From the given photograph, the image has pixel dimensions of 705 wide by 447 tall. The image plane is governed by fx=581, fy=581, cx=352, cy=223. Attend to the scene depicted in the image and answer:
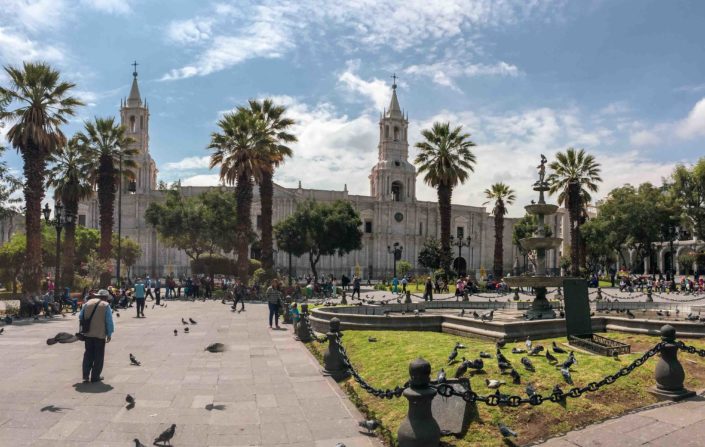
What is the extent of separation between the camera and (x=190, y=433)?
20.6 ft

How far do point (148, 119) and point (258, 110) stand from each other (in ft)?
121

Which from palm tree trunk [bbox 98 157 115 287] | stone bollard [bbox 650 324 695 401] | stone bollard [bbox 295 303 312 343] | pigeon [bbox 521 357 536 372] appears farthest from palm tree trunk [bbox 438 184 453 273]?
stone bollard [bbox 650 324 695 401]

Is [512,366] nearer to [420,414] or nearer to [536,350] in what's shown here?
[536,350]

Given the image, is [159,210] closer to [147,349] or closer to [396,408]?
[147,349]

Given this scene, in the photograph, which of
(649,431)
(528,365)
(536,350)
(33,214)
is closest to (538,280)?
(536,350)

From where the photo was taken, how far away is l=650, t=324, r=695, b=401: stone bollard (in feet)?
23.1

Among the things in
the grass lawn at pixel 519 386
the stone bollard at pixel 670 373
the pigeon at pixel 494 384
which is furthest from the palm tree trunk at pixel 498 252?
the pigeon at pixel 494 384

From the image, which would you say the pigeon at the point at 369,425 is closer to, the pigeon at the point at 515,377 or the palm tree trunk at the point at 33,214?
the pigeon at the point at 515,377

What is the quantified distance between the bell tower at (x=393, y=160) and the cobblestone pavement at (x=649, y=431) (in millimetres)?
63894

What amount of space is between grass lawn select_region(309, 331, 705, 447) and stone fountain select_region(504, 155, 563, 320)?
129 inches

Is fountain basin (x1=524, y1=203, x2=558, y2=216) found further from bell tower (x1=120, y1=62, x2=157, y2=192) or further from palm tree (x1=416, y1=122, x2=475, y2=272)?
bell tower (x1=120, y1=62, x2=157, y2=192)

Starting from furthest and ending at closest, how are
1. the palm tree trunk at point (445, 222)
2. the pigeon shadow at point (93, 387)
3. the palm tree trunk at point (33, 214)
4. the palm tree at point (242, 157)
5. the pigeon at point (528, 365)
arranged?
the palm tree trunk at point (445, 222) → the palm tree at point (242, 157) → the palm tree trunk at point (33, 214) → the pigeon shadow at point (93, 387) → the pigeon at point (528, 365)

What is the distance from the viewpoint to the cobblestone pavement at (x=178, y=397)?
6188 millimetres

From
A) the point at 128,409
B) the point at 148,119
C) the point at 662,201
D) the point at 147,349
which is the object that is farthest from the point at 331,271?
the point at 128,409
